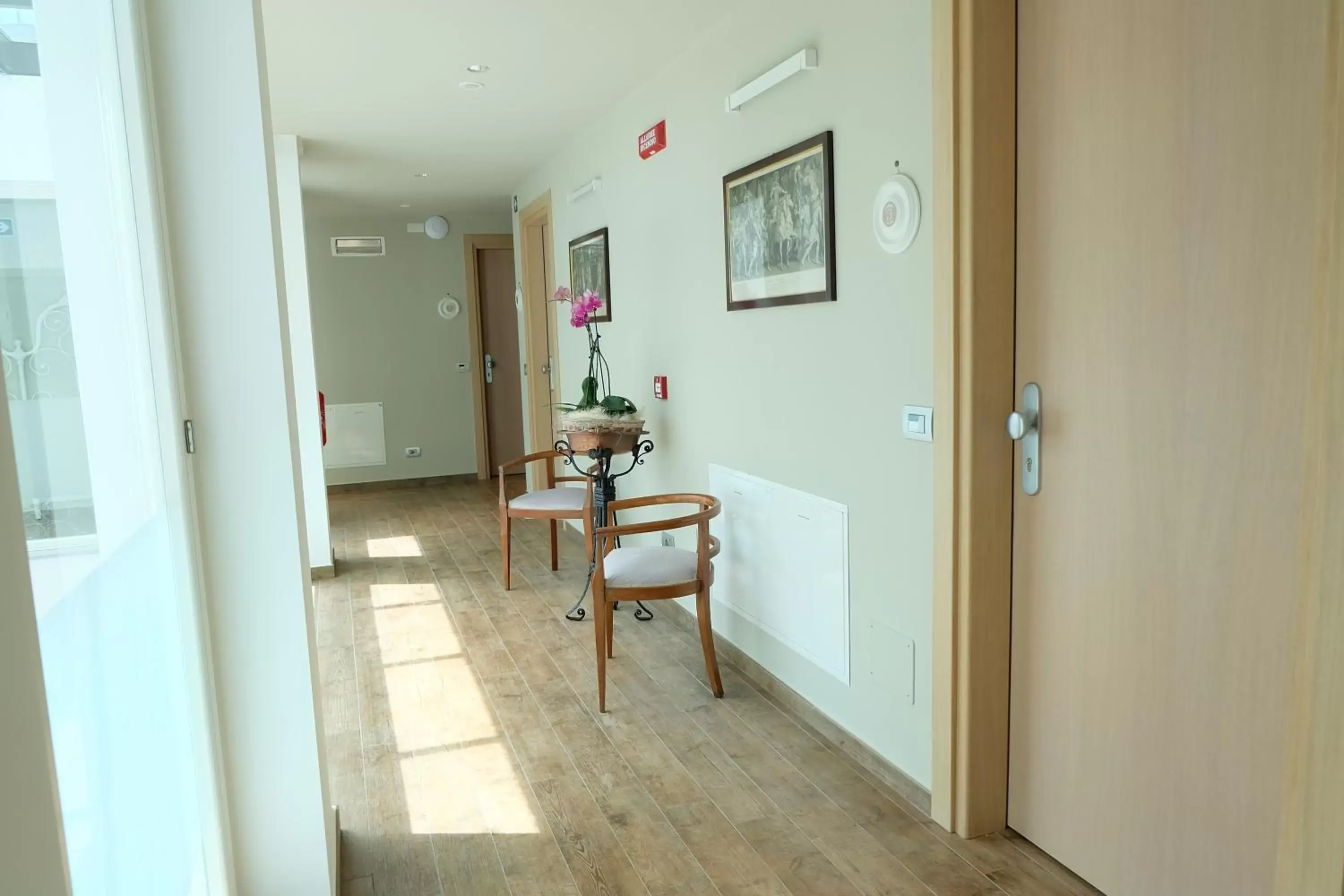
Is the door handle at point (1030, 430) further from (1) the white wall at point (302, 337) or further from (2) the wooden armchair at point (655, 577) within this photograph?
(1) the white wall at point (302, 337)

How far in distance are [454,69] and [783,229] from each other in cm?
173

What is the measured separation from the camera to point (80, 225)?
1.23 metres

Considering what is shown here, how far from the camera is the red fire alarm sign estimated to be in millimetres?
3918

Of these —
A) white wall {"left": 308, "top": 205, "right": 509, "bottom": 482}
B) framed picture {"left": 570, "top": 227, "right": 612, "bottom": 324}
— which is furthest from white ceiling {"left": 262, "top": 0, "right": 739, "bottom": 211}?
white wall {"left": 308, "top": 205, "right": 509, "bottom": 482}

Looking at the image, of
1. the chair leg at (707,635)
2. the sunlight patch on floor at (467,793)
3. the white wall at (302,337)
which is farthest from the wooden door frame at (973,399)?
the white wall at (302,337)

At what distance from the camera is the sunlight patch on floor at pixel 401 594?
4672 millimetres

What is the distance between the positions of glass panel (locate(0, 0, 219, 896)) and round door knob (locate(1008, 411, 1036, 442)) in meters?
1.78

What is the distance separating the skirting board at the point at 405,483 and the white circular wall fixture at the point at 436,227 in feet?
7.22

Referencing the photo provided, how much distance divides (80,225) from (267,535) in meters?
0.75

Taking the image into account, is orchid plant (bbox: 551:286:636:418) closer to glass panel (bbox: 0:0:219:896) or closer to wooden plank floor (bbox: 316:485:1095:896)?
wooden plank floor (bbox: 316:485:1095:896)

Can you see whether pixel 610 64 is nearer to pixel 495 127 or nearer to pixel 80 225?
pixel 495 127

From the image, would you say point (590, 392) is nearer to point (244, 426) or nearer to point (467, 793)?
point (467, 793)

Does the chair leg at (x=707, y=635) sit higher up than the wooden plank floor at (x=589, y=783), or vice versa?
the chair leg at (x=707, y=635)

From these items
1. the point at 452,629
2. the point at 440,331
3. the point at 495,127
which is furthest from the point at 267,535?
the point at 440,331
